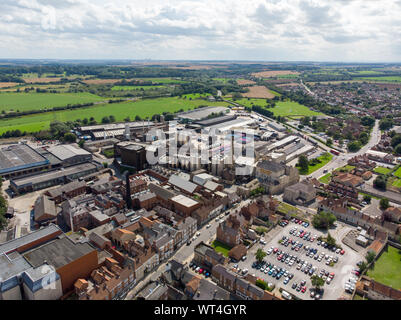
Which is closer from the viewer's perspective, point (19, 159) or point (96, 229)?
point (96, 229)

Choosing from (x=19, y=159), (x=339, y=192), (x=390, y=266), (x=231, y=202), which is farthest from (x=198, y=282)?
(x=19, y=159)

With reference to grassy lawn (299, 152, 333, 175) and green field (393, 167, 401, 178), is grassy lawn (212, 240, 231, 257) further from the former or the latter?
green field (393, 167, 401, 178)

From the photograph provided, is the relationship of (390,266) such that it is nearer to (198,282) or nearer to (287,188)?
(287,188)

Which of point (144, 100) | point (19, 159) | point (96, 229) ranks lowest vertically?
point (96, 229)

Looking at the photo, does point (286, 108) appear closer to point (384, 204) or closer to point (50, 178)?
point (384, 204)

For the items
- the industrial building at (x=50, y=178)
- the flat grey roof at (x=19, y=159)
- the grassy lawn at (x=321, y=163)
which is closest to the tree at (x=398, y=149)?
the grassy lawn at (x=321, y=163)

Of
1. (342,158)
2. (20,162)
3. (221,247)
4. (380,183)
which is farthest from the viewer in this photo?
(342,158)

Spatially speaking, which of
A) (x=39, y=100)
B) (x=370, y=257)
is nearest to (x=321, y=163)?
(x=370, y=257)
